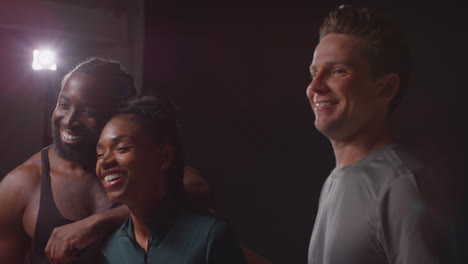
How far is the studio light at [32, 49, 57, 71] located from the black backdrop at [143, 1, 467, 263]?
0.29m

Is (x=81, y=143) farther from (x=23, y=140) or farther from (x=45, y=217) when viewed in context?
(x=23, y=140)

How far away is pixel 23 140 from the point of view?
1793 millimetres

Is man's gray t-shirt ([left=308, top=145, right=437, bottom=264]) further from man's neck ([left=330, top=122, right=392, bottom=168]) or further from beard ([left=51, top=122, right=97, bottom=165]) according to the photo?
beard ([left=51, top=122, right=97, bottom=165])

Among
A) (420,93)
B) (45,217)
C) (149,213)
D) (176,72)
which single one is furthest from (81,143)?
(420,93)

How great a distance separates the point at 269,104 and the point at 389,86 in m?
0.47

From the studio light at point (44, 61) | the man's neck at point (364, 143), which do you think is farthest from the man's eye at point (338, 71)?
the studio light at point (44, 61)

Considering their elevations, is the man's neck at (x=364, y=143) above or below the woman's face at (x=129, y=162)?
above

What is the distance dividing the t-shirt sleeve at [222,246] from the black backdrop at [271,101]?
0.87ft

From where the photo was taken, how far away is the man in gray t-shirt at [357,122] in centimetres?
97

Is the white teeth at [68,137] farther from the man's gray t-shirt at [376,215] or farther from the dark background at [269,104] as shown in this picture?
the man's gray t-shirt at [376,215]

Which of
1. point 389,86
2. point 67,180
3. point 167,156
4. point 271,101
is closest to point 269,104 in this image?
point 271,101

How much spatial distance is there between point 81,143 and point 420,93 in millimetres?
839

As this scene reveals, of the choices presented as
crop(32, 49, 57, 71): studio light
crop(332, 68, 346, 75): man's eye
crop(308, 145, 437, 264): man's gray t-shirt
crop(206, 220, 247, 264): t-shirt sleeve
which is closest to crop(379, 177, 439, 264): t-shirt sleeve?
crop(308, 145, 437, 264): man's gray t-shirt

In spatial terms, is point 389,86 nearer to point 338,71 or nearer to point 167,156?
point 338,71
